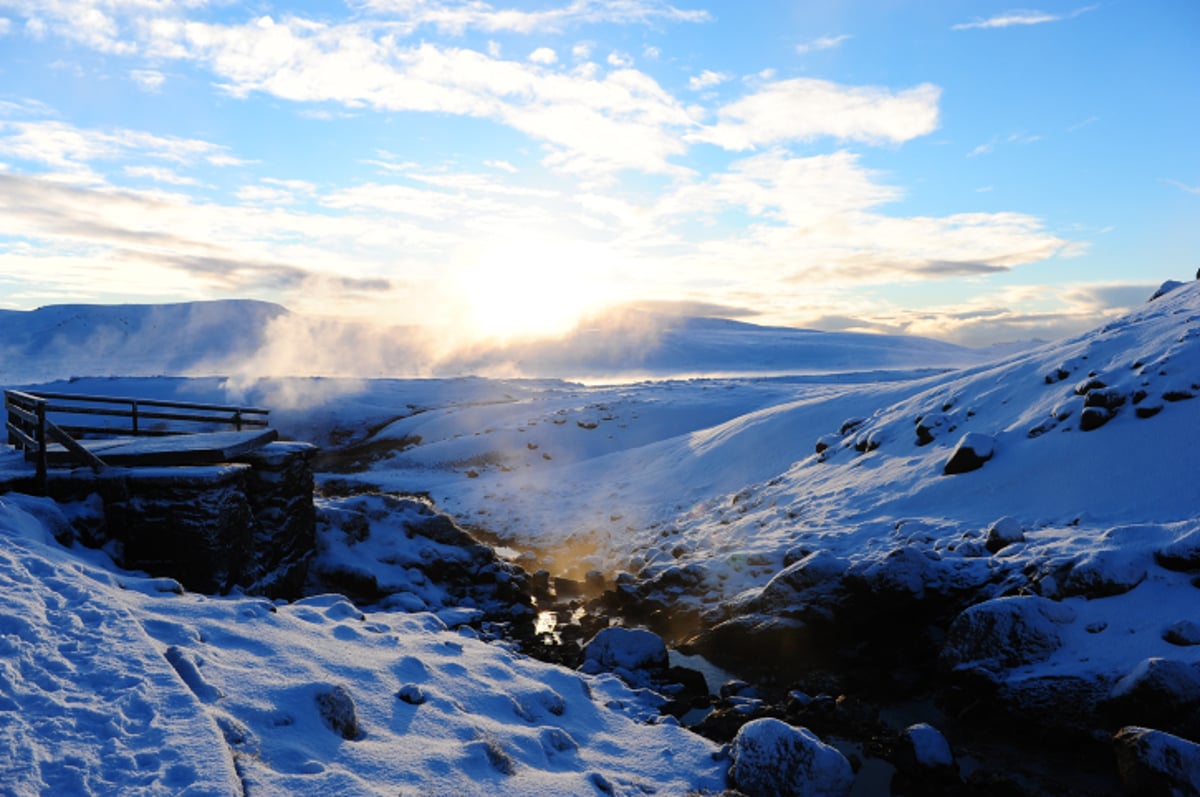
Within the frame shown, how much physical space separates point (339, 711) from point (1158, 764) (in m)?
8.67

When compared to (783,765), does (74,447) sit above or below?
above

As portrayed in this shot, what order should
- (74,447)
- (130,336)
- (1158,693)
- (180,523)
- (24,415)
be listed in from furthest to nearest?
(130,336)
(24,415)
(180,523)
(74,447)
(1158,693)

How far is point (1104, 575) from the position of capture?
1190 cm

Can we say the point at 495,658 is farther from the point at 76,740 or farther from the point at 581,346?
the point at 581,346

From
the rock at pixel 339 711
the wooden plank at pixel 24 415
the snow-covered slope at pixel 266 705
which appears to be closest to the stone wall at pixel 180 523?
the snow-covered slope at pixel 266 705

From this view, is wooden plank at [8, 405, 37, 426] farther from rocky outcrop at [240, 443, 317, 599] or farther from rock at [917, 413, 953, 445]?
rock at [917, 413, 953, 445]

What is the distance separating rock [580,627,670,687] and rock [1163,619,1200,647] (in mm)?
7171

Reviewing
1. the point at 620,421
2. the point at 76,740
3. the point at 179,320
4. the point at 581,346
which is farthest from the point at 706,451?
the point at 179,320

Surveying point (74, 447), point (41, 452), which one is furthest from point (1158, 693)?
point (41, 452)

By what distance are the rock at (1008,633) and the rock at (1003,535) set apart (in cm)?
244

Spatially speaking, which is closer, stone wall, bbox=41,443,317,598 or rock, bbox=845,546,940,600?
stone wall, bbox=41,443,317,598

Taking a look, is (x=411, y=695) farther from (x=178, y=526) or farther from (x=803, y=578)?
(x=803, y=578)

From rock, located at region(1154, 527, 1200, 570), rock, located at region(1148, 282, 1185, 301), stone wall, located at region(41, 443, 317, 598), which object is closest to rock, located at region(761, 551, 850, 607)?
rock, located at region(1154, 527, 1200, 570)

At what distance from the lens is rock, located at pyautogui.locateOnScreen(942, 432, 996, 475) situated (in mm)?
17156
